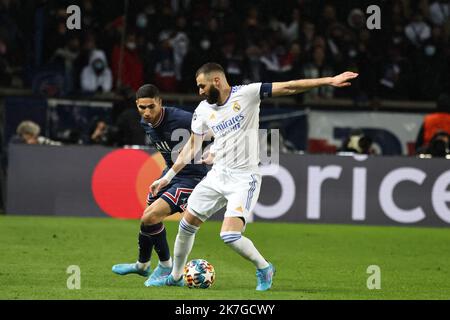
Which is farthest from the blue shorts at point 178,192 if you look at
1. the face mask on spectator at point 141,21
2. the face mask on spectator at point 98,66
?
the face mask on spectator at point 141,21

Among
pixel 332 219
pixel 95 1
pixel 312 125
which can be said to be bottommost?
pixel 332 219

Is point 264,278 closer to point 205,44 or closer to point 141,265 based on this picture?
point 141,265

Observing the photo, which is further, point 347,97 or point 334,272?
point 347,97

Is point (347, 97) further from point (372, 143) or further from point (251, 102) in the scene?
point (251, 102)

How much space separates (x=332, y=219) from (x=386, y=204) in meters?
0.85

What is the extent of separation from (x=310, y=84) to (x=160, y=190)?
2.09 metres

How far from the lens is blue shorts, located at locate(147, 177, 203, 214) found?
420 inches

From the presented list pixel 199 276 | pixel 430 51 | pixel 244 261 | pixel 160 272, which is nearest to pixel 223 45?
pixel 430 51

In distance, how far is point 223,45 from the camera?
69.0 feet

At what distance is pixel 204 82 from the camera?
9.94 m

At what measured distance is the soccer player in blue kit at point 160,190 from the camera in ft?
35.0

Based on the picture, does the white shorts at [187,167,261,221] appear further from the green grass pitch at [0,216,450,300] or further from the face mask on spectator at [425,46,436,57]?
the face mask on spectator at [425,46,436,57]
